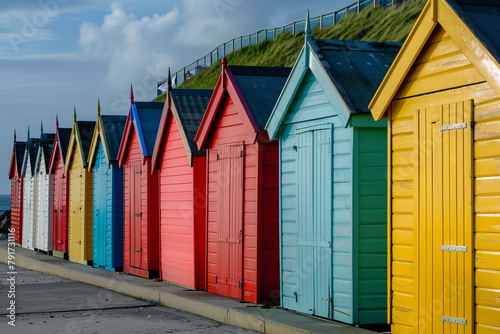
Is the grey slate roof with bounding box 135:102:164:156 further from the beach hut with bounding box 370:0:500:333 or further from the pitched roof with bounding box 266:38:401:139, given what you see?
the beach hut with bounding box 370:0:500:333

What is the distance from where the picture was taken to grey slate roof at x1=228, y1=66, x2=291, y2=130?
12.1 meters

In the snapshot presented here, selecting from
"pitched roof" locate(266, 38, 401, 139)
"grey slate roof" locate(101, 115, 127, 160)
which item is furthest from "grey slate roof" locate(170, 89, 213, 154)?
"grey slate roof" locate(101, 115, 127, 160)

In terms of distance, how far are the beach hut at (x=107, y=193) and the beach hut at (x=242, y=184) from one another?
5.42 meters

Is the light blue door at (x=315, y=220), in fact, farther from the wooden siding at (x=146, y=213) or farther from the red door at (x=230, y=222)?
the wooden siding at (x=146, y=213)

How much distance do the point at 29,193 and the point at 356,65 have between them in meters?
20.7

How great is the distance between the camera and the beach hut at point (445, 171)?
6801 millimetres

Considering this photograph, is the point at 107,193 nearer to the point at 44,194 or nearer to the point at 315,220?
the point at 44,194

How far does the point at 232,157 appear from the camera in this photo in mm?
12523

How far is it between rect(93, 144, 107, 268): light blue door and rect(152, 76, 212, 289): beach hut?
12.2 ft

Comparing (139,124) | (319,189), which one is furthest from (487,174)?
(139,124)

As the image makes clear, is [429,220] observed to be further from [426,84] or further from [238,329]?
[238,329]

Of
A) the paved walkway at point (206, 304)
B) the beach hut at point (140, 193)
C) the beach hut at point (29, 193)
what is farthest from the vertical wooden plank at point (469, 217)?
the beach hut at point (29, 193)

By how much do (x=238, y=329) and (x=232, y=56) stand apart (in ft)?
198

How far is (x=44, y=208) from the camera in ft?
84.8
